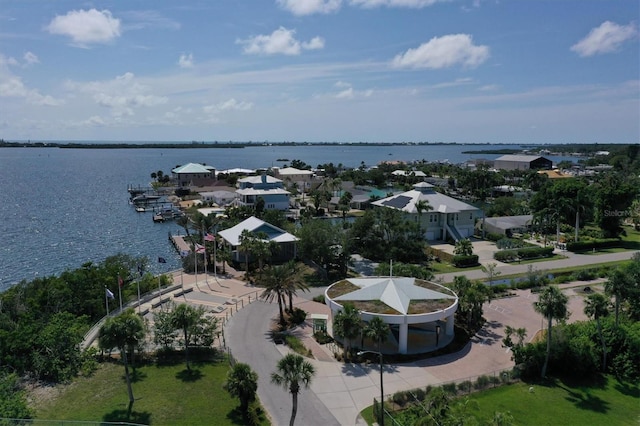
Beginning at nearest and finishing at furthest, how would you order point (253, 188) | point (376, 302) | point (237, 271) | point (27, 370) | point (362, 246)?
1. point (27, 370)
2. point (376, 302)
3. point (237, 271)
4. point (362, 246)
5. point (253, 188)

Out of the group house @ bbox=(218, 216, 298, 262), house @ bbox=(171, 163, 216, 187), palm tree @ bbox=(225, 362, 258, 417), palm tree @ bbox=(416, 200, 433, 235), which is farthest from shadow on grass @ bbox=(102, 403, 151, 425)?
house @ bbox=(171, 163, 216, 187)

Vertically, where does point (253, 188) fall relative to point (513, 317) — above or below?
above

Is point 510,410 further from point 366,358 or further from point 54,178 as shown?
point 54,178

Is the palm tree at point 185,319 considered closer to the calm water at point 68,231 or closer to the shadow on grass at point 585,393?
the shadow on grass at point 585,393

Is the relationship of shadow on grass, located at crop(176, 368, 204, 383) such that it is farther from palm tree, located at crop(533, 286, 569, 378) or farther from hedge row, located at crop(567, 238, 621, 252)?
hedge row, located at crop(567, 238, 621, 252)

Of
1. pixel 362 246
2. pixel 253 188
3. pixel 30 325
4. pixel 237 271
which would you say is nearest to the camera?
pixel 30 325

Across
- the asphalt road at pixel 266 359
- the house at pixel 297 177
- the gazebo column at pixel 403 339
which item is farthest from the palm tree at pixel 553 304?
the house at pixel 297 177

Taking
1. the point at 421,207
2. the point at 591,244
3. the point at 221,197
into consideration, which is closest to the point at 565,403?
the point at 421,207

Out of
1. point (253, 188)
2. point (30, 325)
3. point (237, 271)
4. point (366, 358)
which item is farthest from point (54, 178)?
point (366, 358)

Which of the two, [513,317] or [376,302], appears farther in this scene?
→ [513,317]
